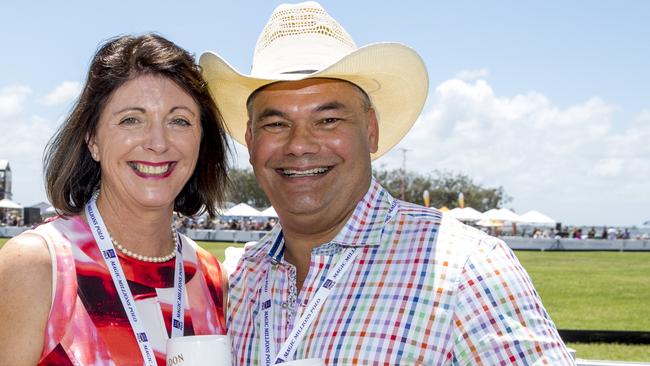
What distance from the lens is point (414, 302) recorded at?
279 cm

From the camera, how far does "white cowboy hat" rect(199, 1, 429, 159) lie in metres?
3.42

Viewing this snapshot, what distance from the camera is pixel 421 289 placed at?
281 cm

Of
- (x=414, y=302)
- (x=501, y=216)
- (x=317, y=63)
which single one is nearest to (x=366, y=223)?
(x=414, y=302)

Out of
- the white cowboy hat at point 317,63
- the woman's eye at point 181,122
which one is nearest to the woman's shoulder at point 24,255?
the woman's eye at point 181,122

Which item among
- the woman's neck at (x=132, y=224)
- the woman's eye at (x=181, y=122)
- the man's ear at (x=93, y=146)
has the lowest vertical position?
the woman's neck at (x=132, y=224)

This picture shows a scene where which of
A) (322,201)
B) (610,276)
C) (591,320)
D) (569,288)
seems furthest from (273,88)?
(610,276)

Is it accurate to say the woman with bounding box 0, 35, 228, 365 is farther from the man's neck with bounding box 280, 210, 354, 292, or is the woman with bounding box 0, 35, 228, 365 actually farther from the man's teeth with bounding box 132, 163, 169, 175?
the man's neck with bounding box 280, 210, 354, 292

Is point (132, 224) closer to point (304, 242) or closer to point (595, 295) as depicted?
point (304, 242)

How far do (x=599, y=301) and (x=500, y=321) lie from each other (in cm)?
1556

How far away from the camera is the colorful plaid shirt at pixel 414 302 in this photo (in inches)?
103

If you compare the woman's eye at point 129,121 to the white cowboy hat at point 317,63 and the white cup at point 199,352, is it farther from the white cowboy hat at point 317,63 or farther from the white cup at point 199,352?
the white cup at point 199,352

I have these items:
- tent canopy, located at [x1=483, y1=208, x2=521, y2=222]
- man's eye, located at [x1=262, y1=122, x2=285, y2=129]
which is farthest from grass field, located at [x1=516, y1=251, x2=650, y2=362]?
tent canopy, located at [x1=483, y1=208, x2=521, y2=222]

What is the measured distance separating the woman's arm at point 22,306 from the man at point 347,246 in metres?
0.83

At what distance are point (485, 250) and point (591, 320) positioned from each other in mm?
12062
